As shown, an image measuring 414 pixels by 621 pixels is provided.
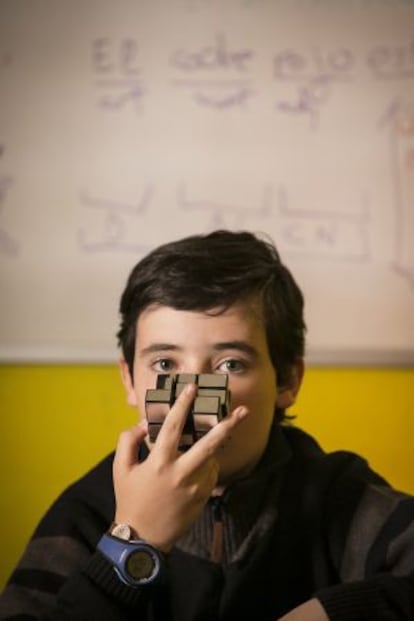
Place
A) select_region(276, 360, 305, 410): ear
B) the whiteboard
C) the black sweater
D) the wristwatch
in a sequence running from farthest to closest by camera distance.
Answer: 1. the whiteboard
2. select_region(276, 360, 305, 410): ear
3. the black sweater
4. the wristwatch

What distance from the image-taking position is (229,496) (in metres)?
0.74

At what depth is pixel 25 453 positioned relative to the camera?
1.15m

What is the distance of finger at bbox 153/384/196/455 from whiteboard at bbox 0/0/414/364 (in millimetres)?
531

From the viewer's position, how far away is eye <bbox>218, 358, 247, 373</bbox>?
742mm

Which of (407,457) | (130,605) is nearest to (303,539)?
(130,605)

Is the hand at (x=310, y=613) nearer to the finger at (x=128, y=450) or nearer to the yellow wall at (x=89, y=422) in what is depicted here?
the finger at (x=128, y=450)

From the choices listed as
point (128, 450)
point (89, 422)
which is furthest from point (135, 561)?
point (89, 422)

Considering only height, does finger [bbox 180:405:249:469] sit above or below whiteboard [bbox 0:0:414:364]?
below

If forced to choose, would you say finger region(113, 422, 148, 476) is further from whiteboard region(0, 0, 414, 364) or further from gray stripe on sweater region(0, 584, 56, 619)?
whiteboard region(0, 0, 414, 364)

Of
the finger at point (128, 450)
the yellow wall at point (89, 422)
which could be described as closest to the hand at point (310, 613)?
the finger at point (128, 450)

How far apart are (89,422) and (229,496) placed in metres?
0.48

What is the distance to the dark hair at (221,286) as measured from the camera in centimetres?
77

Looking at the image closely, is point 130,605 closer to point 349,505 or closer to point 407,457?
point 349,505

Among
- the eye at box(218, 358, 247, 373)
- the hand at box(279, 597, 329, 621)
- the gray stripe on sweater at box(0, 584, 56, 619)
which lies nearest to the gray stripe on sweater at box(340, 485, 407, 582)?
the hand at box(279, 597, 329, 621)
